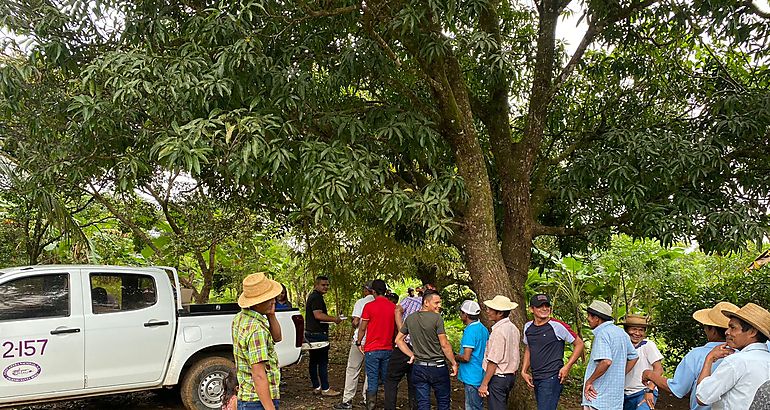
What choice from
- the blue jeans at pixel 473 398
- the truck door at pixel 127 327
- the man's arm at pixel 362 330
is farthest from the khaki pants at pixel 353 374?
the truck door at pixel 127 327

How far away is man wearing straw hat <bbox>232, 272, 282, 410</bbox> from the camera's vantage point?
4.53m

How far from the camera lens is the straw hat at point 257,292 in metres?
4.69

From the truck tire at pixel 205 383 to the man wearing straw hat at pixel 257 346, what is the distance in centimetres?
304

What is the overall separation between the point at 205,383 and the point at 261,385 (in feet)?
11.6

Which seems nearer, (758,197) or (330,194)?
(330,194)

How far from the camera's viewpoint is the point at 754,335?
12.9 feet

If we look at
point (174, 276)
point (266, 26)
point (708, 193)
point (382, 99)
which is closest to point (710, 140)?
point (708, 193)

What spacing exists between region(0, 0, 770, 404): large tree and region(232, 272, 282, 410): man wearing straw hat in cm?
124

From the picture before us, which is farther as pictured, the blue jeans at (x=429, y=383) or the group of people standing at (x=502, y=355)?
the blue jeans at (x=429, y=383)

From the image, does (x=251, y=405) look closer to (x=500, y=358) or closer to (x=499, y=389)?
(x=500, y=358)

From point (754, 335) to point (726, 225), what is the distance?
3498mm

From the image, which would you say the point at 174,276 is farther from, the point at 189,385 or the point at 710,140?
the point at 710,140

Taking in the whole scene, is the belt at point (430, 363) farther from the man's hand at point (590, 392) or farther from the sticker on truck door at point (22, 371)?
the sticker on truck door at point (22, 371)

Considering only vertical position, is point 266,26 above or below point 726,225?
above
